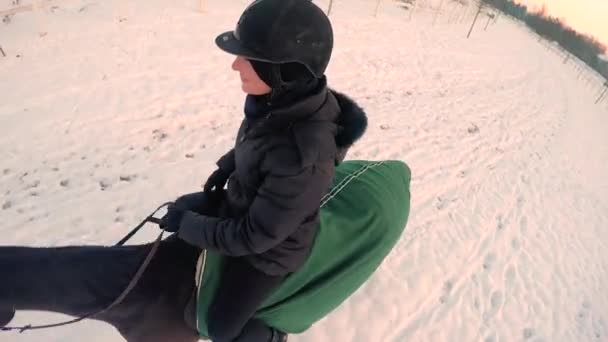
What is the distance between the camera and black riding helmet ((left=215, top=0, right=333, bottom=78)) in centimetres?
109

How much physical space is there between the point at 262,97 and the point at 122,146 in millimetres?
3261

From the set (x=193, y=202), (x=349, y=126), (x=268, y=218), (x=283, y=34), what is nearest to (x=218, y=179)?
(x=193, y=202)

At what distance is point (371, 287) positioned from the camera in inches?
112

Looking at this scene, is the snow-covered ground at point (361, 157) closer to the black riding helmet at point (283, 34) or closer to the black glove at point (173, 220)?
the black glove at point (173, 220)

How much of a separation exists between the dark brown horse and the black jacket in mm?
164

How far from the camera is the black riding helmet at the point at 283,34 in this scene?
109cm

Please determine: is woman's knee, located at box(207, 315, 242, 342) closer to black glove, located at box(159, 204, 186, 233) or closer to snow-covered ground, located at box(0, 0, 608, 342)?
black glove, located at box(159, 204, 186, 233)

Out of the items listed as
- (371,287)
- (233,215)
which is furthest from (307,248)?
(371,287)

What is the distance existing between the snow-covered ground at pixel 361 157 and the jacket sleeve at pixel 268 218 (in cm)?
130

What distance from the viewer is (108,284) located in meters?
1.25

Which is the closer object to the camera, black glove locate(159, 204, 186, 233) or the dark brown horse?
the dark brown horse

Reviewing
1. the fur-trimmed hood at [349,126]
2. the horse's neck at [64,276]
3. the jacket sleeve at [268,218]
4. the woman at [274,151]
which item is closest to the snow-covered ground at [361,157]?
the horse's neck at [64,276]

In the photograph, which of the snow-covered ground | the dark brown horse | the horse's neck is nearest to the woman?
the dark brown horse

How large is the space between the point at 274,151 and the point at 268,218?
0.70 feet
